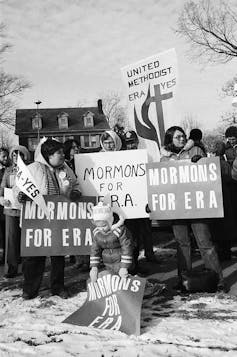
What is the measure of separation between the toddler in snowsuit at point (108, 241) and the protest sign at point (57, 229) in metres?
0.39

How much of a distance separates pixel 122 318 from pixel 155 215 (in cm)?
164

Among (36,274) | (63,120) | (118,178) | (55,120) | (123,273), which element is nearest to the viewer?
(123,273)

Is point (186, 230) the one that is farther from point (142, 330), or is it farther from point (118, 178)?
point (142, 330)

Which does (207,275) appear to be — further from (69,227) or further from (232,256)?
(232,256)

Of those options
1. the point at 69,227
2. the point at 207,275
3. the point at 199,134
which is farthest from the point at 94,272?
the point at 199,134

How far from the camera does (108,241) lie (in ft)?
15.4

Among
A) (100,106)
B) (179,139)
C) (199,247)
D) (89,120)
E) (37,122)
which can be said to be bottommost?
(199,247)

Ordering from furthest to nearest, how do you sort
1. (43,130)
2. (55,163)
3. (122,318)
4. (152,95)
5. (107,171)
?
1. (43,130)
2. (152,95)
3. (107,171)
4. (55,163)
5. (122,318)

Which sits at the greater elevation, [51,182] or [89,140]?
[89,140]

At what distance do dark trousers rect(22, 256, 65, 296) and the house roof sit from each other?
57290mm

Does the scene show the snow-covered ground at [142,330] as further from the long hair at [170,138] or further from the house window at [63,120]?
the house window at [63,120]

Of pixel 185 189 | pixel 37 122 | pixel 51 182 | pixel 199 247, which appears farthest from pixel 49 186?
pixel 37 122

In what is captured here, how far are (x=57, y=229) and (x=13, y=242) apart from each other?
1462 millimetres

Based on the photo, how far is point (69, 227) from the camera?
515 centimetres
